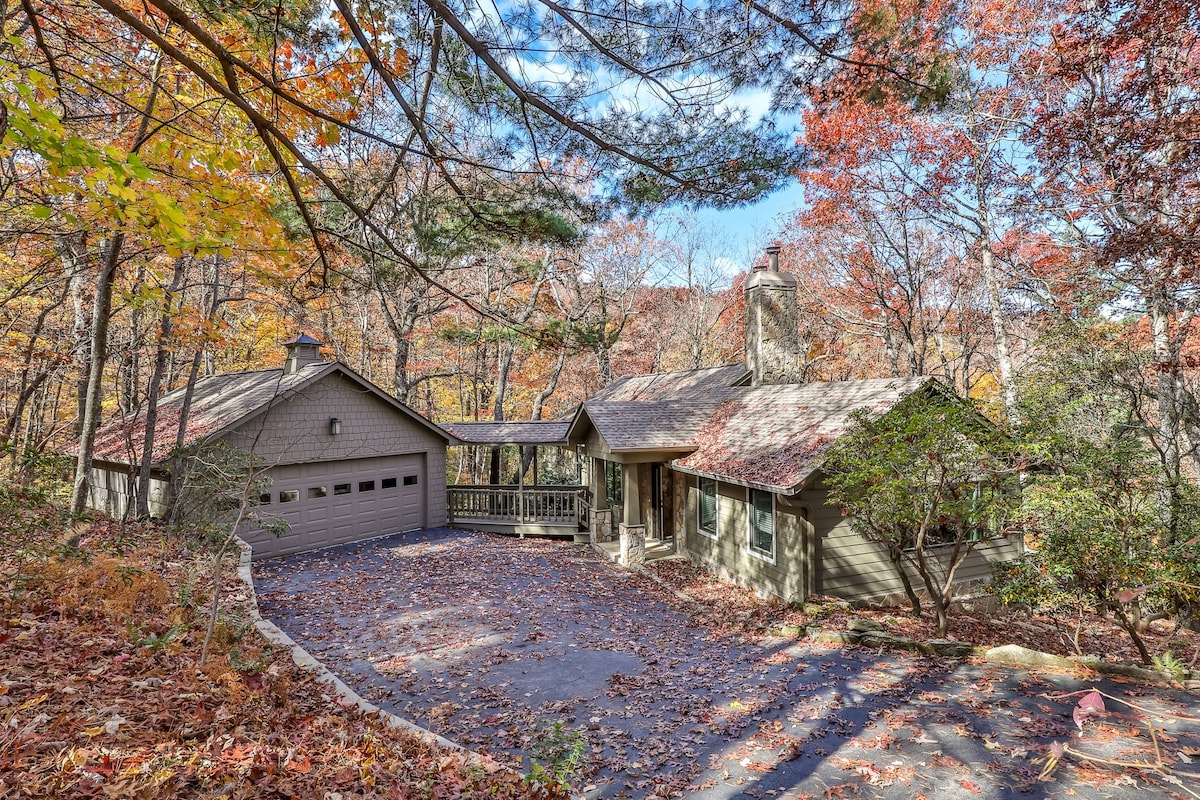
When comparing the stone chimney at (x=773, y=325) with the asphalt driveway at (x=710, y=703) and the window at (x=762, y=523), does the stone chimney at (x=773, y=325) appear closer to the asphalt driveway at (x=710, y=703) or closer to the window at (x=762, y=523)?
the window at (x=762, y=523)

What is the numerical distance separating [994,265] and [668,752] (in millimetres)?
14397

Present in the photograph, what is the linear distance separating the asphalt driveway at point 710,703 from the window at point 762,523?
1992 millimetres

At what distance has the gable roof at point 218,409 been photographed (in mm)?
13133

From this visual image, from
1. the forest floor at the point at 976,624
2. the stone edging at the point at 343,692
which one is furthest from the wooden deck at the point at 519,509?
the stone edging at the point at 343,692

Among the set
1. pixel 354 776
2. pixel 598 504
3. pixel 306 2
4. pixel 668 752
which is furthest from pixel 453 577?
pixel 306 2

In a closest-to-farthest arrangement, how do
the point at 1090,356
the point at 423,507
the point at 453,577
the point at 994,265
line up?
the point at 1090,356 < the point at 453,577 < the point at 994,265 < the point at 423,507

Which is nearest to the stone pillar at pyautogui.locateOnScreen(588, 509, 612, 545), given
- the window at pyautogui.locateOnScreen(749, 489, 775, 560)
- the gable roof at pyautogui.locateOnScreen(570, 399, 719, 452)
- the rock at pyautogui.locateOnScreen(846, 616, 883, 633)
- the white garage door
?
the gable roof at pyautogui.locateOnScreen(570, 399, 719, 452)

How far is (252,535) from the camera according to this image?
13070 millimetres

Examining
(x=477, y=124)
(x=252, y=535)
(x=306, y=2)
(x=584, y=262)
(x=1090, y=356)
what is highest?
(x=584, y=262)

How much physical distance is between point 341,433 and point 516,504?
513 centimetres

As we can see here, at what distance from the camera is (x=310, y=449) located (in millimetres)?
14086

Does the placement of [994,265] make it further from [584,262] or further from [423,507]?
[423,507]

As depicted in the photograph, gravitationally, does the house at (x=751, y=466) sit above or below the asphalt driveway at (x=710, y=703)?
above

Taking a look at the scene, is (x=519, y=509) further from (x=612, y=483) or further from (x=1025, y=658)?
(x=1025, y=658)
